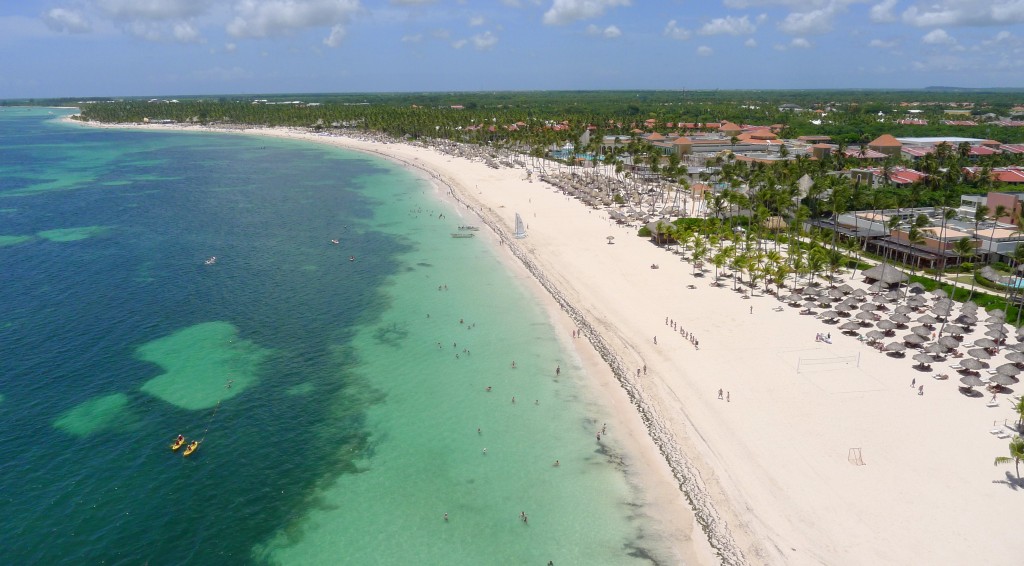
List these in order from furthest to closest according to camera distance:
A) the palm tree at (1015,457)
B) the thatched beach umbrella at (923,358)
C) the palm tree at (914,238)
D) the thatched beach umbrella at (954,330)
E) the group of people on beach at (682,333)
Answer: the palm tree at (914,238), the group of people on beach at (682,333), the thatched beach umbrella at (954,330), the thatched beach umbrella at (923,358), the palm tree at (1015,457)

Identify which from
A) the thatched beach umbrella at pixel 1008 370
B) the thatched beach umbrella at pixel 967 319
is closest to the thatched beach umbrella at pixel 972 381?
the thatched beach umbrella at pixel 1008 370

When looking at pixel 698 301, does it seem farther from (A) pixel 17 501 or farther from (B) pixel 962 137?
(B) pixel 962 137

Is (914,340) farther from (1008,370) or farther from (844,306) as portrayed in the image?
(844,306)

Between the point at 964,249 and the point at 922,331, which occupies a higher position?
the point at 964,249

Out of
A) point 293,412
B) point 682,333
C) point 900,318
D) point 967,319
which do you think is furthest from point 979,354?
point 293,412

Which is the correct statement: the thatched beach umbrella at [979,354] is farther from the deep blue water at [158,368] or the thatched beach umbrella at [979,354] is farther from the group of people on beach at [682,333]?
the deep blue water at [158,368]

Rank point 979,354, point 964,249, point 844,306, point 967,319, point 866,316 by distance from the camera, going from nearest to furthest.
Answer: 1. point 979,354
2. point 967,319
3. point 866,316
4. point 844,306
5. point 964,249
